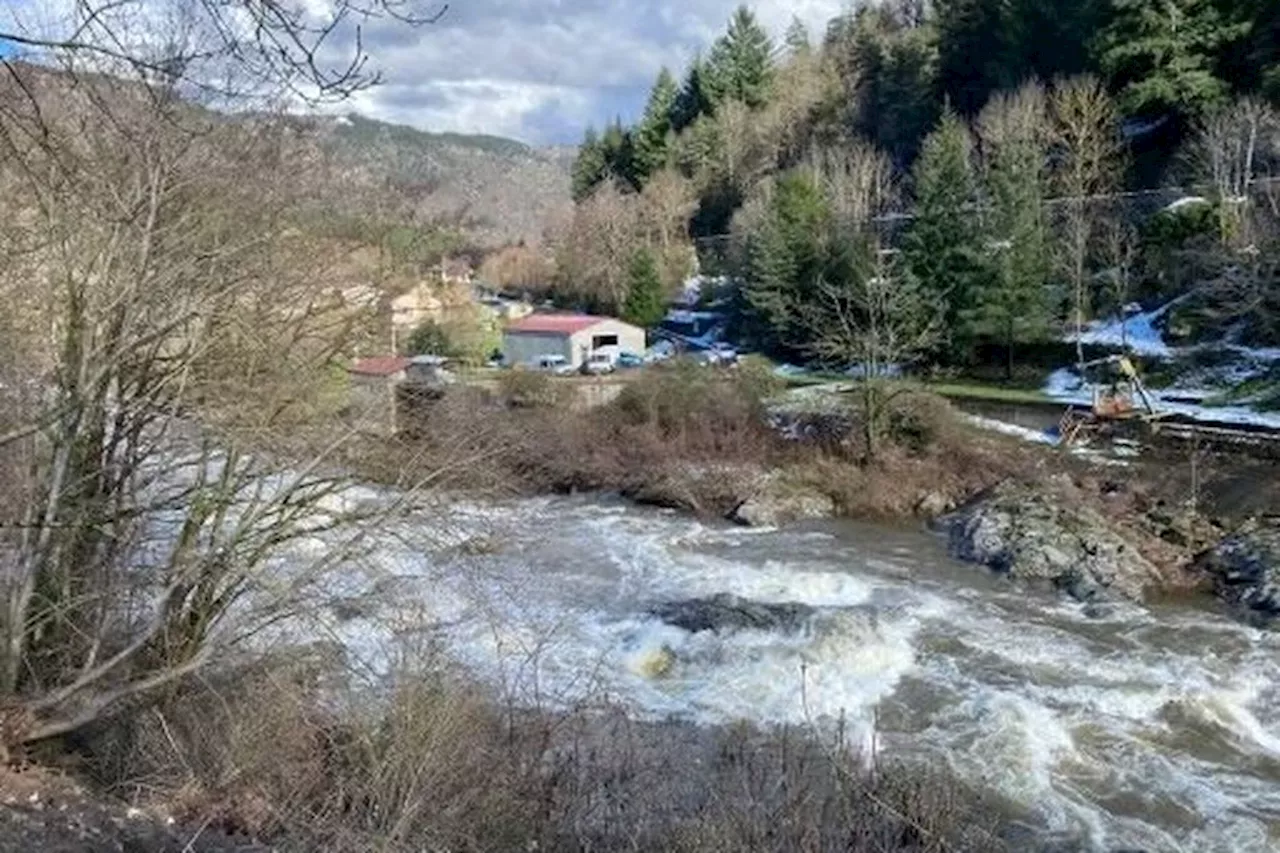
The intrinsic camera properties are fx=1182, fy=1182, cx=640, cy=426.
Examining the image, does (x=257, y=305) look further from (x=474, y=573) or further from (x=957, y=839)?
(x=957, y=839)

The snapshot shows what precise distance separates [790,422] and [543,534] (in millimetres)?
10946

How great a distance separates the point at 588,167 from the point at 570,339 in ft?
112

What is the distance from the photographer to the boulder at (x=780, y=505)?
2492 centimetres

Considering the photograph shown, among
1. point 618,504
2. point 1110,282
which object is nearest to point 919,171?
point 1110,282

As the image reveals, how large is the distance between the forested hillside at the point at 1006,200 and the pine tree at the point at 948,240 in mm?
71

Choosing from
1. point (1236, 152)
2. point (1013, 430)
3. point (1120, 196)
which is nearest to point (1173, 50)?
point (1120, 196)

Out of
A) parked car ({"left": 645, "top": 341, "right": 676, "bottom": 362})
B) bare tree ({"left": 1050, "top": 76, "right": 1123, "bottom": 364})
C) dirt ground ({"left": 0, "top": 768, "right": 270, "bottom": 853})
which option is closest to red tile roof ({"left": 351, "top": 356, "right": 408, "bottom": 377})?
dirt ground ({"left": 0, "top": 768, "right": 270, "bottom": 853})

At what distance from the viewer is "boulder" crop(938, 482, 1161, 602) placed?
19625 mm

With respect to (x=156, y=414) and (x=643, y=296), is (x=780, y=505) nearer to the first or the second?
(x=156, y=414)

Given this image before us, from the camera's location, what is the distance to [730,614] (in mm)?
16656

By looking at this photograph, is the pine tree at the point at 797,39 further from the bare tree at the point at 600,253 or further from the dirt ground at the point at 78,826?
the dirt ground at the point at 78,826

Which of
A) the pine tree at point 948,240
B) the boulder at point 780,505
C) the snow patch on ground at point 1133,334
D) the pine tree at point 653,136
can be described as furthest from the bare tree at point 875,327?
the pine tree at point 653,136

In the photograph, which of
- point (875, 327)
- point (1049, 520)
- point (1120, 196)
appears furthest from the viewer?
point (1120, 196)

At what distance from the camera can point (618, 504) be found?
26.3m
